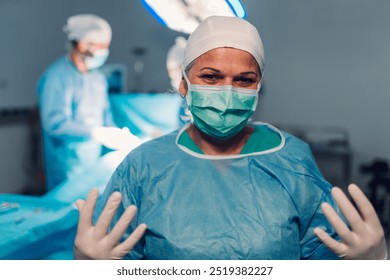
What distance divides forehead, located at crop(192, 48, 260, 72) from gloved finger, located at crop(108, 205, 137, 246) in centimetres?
41

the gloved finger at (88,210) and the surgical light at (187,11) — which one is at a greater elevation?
the surgical light at (187,11)

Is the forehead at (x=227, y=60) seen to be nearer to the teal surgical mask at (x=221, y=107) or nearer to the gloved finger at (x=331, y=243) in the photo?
the teal surgical mask at (x=221, y=107)

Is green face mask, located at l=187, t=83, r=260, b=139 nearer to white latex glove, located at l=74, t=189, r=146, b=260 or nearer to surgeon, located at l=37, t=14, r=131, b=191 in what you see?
white latex glove, located at l=74, t=189, r=146, b=260

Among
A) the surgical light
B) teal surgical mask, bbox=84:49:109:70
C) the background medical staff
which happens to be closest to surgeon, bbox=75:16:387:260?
the surgical light

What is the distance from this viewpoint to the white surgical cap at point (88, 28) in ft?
5.62

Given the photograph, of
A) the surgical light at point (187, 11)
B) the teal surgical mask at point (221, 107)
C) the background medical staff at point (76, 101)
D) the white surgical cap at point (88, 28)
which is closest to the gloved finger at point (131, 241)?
the teal surgical mask at point (221, 107)

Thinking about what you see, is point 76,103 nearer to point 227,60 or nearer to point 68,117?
point 68,117

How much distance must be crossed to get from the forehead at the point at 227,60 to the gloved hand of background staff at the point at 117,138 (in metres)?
0.47

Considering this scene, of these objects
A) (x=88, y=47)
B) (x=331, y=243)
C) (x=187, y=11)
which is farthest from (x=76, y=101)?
(x=331, y=243)

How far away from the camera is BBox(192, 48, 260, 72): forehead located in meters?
1.14

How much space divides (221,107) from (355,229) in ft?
1.44

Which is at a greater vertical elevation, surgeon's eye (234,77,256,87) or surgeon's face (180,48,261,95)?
surgeon's face (180,48,261,95)

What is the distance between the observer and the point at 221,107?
1.16 meters
